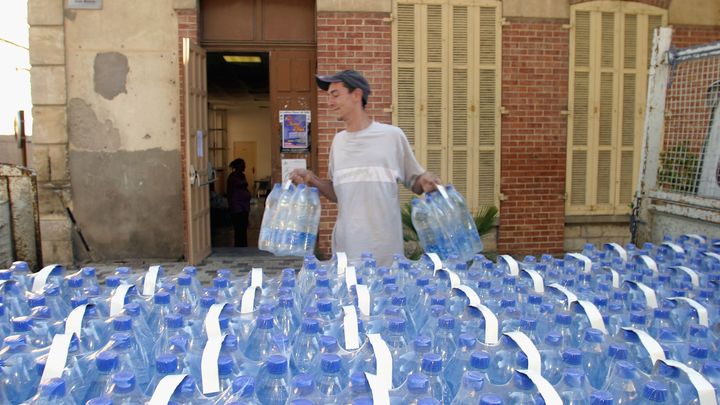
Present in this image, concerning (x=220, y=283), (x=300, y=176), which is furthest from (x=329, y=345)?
(x=300, y=176)

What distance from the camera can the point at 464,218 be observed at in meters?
3.60

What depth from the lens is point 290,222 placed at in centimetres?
355

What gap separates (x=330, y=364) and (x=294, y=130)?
6.31 metres

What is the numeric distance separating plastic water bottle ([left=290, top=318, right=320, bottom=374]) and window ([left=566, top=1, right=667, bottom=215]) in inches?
259

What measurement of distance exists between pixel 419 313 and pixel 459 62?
5715 millimetres

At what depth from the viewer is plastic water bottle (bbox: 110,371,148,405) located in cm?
134

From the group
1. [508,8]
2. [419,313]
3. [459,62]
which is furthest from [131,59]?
[419,313]

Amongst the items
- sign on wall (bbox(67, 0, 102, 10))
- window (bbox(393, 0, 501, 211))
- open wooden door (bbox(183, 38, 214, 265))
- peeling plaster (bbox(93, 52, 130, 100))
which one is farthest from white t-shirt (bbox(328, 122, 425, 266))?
sign on wall (bbox(67, 0, 102, 10))

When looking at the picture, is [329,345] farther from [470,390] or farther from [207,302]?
[207,302]

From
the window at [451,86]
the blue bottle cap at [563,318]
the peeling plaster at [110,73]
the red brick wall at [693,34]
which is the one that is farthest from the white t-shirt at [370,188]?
the red brick wall at [693,34]

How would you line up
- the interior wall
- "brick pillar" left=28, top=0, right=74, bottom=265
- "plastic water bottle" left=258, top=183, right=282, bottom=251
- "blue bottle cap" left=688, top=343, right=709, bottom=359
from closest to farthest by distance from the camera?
"blue bottle cap" left=688, top=343, right=709, bottom=359, "plastic water bottle" left=258, top=183, right=282, bottom=251, "brick pillar" left=28, top=0, right=74, bottom=265, the interior wall

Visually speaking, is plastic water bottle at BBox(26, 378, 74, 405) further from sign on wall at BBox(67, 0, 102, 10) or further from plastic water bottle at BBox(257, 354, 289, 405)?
sign on wall at BBox(67, 0, 102, 10)

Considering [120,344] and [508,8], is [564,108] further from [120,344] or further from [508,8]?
[120,344]

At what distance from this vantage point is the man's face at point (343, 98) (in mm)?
3756
